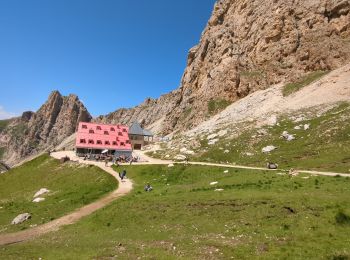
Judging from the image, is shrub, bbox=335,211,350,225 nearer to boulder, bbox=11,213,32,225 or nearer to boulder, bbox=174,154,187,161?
boulder, bbox=11,213,32,225

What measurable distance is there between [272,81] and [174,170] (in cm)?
6529

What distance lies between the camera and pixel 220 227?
85.9 feet

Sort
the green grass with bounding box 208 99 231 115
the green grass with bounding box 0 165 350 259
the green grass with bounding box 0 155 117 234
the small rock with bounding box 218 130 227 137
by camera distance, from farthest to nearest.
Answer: the green grass with bounding box 208 99 231 115, the small rock with bounding box 218 130 227 137, the green grass with bounding box 0 155 117 234, the green grass with bounding box 0 165 350 259

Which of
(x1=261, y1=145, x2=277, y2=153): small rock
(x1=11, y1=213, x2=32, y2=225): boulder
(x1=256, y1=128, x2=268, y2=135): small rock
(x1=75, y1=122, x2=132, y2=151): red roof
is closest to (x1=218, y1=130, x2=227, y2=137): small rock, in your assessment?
(x1=256, y1=128, x2=268, y2=135): small rock

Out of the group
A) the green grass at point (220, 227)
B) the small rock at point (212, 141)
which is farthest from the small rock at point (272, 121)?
the green grass at point (220, 227)

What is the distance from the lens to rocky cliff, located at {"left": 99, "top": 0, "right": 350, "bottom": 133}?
106188 millimetres

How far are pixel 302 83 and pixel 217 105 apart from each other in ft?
101

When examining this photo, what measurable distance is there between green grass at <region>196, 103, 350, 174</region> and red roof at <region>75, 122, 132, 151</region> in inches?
1039

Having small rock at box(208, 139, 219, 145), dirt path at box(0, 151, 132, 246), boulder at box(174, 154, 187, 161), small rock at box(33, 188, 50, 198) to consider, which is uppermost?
small rock at box(208, 139, 219, 145)

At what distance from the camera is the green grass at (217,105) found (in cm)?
11883

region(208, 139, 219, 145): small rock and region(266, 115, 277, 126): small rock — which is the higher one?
region(266, 115, 277, 126): small rock

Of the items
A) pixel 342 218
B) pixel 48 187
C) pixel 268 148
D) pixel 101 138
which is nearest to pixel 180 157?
pixel 268 148

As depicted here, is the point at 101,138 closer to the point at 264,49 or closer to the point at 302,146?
the point at 302,146

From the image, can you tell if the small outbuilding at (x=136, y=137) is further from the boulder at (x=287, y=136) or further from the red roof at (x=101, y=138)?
the boulder at (x=287, y=136)
